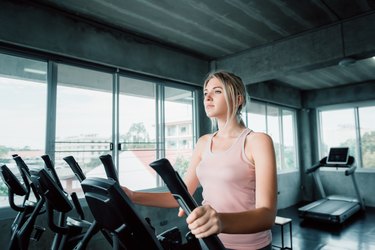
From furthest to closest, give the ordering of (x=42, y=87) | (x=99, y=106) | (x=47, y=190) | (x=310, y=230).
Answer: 1. (x=310, y=230)
2. (x=99, y=106)
3. (x=42, y=87)
4. (x=47, y=190)

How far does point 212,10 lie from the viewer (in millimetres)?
2951

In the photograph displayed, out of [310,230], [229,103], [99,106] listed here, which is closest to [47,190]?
[229,103]

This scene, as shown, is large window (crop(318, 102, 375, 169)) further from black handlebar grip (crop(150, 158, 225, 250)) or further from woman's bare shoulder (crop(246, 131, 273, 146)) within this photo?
black handlebar grip (crop(150, 158, 225, 250))

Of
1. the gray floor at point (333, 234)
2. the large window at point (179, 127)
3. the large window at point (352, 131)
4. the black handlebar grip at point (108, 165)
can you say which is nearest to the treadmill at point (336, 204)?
the gray floor at point (333, 234)

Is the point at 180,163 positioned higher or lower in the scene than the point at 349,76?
lower

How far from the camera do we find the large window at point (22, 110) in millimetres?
2648

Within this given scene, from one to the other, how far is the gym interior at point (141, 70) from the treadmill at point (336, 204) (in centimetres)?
7

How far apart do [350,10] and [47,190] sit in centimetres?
337

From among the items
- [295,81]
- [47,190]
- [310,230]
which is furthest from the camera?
[295,81]

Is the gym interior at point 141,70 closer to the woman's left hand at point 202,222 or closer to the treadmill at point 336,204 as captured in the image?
the treadmill at point 336,204

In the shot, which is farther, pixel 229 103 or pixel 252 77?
pixel 252 77

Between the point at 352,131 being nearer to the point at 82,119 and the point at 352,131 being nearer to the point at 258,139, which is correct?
the point at 82,119

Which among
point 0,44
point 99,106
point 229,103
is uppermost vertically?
point 0,44

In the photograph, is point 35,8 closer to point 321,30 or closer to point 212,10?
point 212,10
